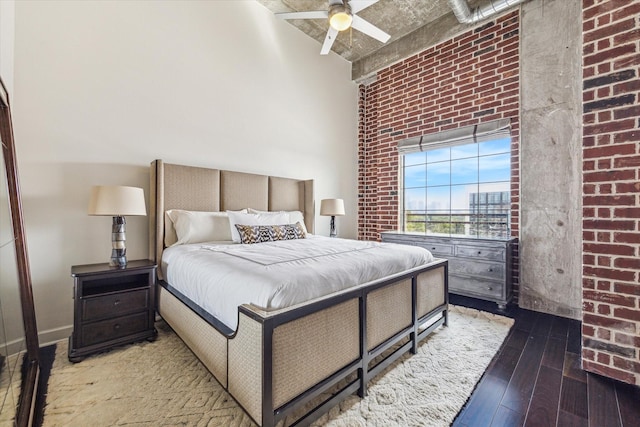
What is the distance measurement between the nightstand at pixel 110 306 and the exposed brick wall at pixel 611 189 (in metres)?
3.28

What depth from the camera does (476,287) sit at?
315 centimetres

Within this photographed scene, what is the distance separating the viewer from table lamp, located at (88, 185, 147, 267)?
2.15 m

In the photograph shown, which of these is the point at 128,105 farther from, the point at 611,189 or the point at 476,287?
the point at 476,287

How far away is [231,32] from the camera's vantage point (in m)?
3.40

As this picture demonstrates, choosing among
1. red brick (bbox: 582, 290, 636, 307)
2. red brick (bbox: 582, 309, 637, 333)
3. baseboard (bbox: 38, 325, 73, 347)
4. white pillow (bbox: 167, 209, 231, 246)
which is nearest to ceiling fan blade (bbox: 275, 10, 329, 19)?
white pillow (bbox: 167, 209, 231, 246)

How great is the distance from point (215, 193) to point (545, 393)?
326 cm

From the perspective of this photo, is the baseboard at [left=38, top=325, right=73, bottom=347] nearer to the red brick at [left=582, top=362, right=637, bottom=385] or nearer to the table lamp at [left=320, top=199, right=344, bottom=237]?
the table lamp at [left=320, top=199, right=344, bottom=237]

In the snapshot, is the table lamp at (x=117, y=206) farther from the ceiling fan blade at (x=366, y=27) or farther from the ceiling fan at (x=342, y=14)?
the ceiling fan blade at (x=366, y=27)

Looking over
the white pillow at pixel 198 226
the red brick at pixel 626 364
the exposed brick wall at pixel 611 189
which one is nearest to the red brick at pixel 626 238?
the exposed brick wall at pixel 611 189

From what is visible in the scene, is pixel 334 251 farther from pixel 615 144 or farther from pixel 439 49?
pixel 439 49

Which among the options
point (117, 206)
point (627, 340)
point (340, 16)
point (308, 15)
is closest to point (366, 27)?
point (340, 16)

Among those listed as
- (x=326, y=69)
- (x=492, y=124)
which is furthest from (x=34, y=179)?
(x=492, y=124)

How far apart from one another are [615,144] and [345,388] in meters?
2.28

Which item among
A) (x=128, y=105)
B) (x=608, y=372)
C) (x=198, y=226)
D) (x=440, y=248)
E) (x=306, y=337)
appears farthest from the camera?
(x=440, y=248)
